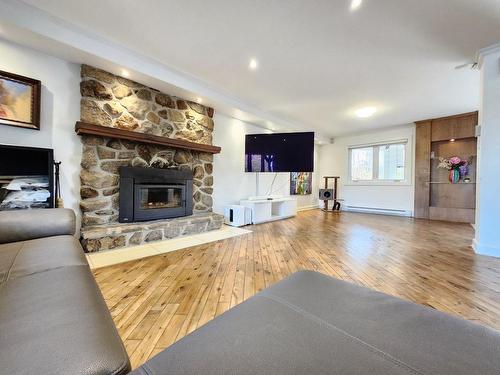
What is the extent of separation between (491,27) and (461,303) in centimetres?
251

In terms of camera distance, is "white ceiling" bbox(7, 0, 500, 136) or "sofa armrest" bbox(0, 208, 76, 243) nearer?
"sofa armrest" bbox(0, 208, 76, 243)

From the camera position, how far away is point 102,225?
8.54 ft

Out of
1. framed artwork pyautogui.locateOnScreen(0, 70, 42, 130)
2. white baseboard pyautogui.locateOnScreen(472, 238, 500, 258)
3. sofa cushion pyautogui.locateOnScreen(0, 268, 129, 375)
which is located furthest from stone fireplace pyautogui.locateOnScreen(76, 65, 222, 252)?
white baseboard pyautogui.locateOnScreen(472, 238, 500, 258)

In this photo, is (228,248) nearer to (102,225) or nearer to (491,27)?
(102,225)

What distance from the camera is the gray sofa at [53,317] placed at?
16.6 inches

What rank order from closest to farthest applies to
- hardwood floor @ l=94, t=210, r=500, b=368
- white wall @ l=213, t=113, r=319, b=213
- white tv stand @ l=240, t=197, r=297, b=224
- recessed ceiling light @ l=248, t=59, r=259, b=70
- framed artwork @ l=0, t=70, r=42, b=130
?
hardwood floor @ l=94, t=210, r=500, b=368
framed artwork @ l=0, t=70, r=42, b=130
recessed ceiling light @ l=248, t=59, r=259, b=70
white wall @ l=213, t=113, r=319, b=213
white tv stand @ l=240, t=197, r=297, b=224

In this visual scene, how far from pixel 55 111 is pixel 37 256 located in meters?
2.06

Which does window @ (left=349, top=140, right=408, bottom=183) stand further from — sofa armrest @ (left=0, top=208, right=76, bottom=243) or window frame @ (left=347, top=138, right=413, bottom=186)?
sofa armrest @ (left=0, top=208, right=76, bottom=243)

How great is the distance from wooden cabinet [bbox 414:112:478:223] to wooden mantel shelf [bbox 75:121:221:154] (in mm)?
4859

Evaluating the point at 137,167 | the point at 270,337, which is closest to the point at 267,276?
the point at 270,337

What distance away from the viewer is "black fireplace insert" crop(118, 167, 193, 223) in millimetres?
2777

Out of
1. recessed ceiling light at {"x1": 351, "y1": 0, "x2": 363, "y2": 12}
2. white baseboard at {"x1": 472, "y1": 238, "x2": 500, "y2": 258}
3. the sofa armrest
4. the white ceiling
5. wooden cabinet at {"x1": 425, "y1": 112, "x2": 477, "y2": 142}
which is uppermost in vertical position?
the white ceiling

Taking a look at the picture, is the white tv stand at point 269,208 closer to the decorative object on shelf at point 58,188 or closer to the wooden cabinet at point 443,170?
the decorative object on shelf at point 58,188

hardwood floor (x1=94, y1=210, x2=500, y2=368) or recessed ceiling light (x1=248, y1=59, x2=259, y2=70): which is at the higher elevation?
recessed ceiling light (x1=248, y1=59, x2=259, y2=70)
